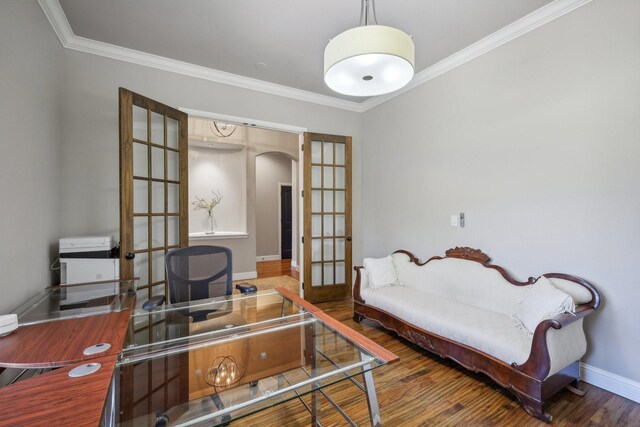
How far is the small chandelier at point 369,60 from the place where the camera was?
1488 mm

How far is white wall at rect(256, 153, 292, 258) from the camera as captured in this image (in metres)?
7.57

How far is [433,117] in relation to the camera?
338cm

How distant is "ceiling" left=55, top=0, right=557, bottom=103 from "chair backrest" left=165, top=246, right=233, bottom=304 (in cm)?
197

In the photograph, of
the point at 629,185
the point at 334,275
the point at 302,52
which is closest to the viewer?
the point at 629,185

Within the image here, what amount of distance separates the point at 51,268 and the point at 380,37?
3047 mm

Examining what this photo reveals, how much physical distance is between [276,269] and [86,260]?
4.36 meters

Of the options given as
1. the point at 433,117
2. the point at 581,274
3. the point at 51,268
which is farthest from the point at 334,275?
the point at 51,268

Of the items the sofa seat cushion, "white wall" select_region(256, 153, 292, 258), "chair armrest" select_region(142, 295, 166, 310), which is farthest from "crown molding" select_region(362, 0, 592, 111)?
"white wall" select_region(256, 153, 292, 258)

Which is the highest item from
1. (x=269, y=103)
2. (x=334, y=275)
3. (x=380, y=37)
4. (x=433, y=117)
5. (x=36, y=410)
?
(x=269, y=103)

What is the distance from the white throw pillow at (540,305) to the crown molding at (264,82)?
2148 mm

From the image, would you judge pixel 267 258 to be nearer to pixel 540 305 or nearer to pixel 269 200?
pixel 269 200

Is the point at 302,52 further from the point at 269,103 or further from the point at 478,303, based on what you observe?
the point at 478,303

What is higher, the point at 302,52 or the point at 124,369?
the point at 302,52

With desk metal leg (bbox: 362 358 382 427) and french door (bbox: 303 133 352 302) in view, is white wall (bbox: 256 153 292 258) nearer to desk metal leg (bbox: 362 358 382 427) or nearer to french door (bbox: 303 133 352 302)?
french door (bbox: 303 133 352 302)
